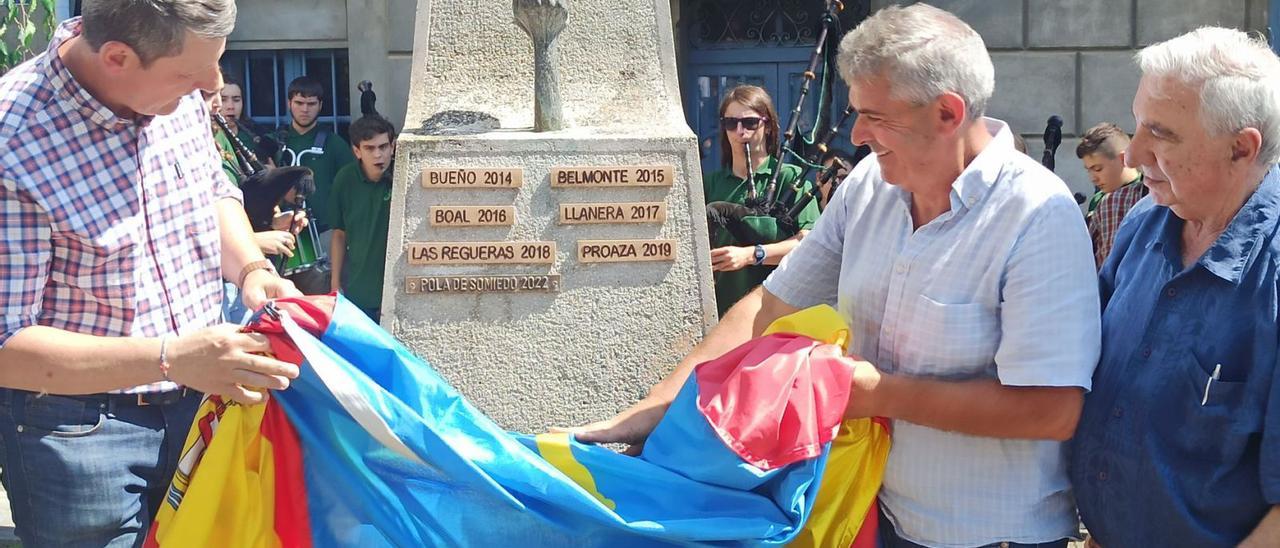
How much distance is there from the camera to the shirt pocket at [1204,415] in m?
2.09

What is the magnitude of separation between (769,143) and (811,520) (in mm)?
3325

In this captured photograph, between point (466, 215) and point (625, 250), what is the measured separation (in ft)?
1.64

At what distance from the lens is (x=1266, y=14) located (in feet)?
32.7

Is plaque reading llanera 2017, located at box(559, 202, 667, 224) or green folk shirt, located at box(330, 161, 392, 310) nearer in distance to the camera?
plaque reading llanera 2017, located at box(559, 202, 667, 224)

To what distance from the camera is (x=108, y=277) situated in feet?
8.02

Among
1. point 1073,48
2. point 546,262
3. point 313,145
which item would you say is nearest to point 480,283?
point 546,262

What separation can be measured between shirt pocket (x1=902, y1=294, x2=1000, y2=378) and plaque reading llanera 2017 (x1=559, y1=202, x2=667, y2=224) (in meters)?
1.84

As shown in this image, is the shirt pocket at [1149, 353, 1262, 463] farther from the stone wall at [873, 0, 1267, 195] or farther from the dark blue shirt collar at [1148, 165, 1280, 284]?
the stone wall at [873, 0, 1267, 195]

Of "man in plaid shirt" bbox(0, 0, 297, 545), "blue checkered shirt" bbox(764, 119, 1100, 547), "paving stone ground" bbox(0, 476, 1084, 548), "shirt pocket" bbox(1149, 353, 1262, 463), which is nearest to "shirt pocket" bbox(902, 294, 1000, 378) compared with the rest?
"blue checkered shirt" bbox(764, 119, 1100, 547)

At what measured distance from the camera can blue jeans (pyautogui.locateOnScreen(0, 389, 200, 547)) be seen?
8.18 ft

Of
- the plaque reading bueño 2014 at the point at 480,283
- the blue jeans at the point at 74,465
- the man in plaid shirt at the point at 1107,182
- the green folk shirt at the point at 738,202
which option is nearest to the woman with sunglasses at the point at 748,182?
the green folk shirt at the point at 738,202

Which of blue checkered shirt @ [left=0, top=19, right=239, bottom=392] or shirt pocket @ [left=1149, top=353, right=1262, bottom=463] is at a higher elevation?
blue checkered shirt @ [left=0, top=19, right=239, bottom=392]

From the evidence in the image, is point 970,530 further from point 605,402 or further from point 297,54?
point 297,54

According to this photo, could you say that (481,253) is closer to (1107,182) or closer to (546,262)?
(546,262)
